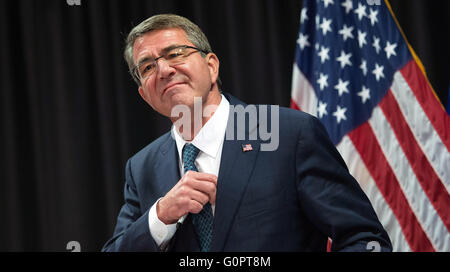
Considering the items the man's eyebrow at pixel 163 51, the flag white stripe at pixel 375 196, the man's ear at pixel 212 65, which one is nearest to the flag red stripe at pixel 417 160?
the flag white stripe at pixel 375 196

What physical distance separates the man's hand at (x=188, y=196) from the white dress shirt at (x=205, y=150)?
0.12 feet

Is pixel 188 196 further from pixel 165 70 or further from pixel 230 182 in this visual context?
pixel 165 70

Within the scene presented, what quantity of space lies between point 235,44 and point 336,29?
2.06ft

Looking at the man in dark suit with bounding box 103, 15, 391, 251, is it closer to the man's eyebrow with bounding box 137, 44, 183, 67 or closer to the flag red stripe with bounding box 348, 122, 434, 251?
the man's eyebrow with bounding box 137, 44, 183, 67

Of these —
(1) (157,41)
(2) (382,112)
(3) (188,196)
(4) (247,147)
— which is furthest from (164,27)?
(2) (382,112)

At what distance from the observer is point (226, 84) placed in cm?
290

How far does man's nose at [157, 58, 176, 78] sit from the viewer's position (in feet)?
4.79

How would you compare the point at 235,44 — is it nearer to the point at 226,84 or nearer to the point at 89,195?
the point at 226,84

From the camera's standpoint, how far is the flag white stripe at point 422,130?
2449 millimetres

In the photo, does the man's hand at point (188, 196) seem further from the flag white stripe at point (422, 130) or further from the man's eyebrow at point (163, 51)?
the flag white stripe at point (422, 130)

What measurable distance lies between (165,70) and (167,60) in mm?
49

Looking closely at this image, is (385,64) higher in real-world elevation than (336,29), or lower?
lower

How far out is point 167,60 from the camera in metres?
1.49
